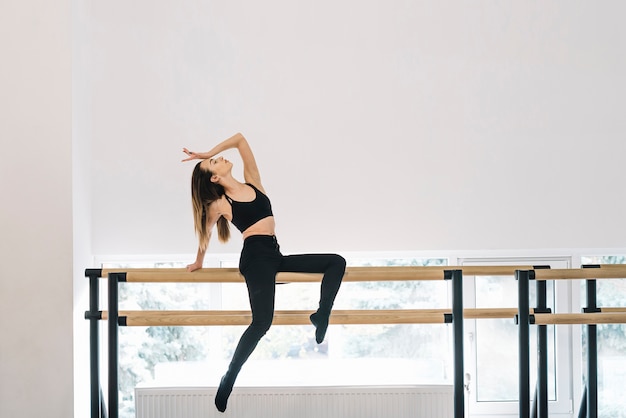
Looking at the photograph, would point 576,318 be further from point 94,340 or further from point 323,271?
point 94,340

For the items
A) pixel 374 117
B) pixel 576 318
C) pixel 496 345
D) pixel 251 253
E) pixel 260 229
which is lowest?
pixel 496 345

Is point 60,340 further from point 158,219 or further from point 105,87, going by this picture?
point 105,87

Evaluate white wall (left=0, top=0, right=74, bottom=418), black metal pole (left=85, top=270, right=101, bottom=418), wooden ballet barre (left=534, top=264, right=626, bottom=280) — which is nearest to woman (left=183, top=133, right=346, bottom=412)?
black metal pole (left=85, top=270, right=101, bottom=418)

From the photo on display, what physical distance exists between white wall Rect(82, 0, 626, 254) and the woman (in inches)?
40.3

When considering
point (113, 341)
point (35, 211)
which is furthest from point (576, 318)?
point (35, 211)

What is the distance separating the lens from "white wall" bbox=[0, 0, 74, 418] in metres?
3.61

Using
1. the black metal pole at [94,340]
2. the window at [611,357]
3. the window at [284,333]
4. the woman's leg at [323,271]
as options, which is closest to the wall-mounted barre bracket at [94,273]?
the black metal pole at [94,340]

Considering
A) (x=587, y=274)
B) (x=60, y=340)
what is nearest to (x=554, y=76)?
(x=587, y=274)

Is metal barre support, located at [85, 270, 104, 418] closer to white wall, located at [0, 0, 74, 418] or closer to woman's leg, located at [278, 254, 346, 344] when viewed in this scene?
white wall, located at [0, 0, 74, 418]

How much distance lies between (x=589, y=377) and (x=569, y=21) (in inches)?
81.7

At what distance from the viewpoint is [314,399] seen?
3.45 metres

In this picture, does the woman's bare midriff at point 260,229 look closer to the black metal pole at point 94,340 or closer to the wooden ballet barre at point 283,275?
the wooden ballet barre at point 283,275

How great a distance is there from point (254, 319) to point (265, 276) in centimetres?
19

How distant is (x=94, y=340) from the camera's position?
3.14 metres
